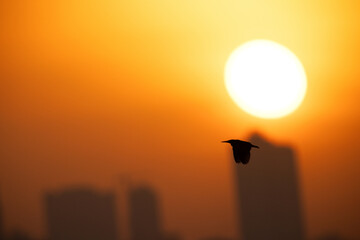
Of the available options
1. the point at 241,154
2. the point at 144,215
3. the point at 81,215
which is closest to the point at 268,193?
the point at 241,154

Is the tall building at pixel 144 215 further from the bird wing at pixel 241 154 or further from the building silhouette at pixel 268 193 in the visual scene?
the bird wing at pixel 241 154

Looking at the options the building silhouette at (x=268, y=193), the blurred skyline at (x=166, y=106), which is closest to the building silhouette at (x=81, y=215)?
the blurred skyline at (x=166, y=106)

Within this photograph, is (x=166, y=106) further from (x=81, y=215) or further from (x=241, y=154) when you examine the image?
(x=81, y=215)

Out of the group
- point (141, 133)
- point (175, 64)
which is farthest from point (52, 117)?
point (175, 64)

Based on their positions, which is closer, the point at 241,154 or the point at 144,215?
the point at 241,154

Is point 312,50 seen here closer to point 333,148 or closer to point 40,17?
point 333,148

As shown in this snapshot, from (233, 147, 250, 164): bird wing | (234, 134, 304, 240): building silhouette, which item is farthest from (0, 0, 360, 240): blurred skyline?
(233, 147, 250, 164): bird wing
